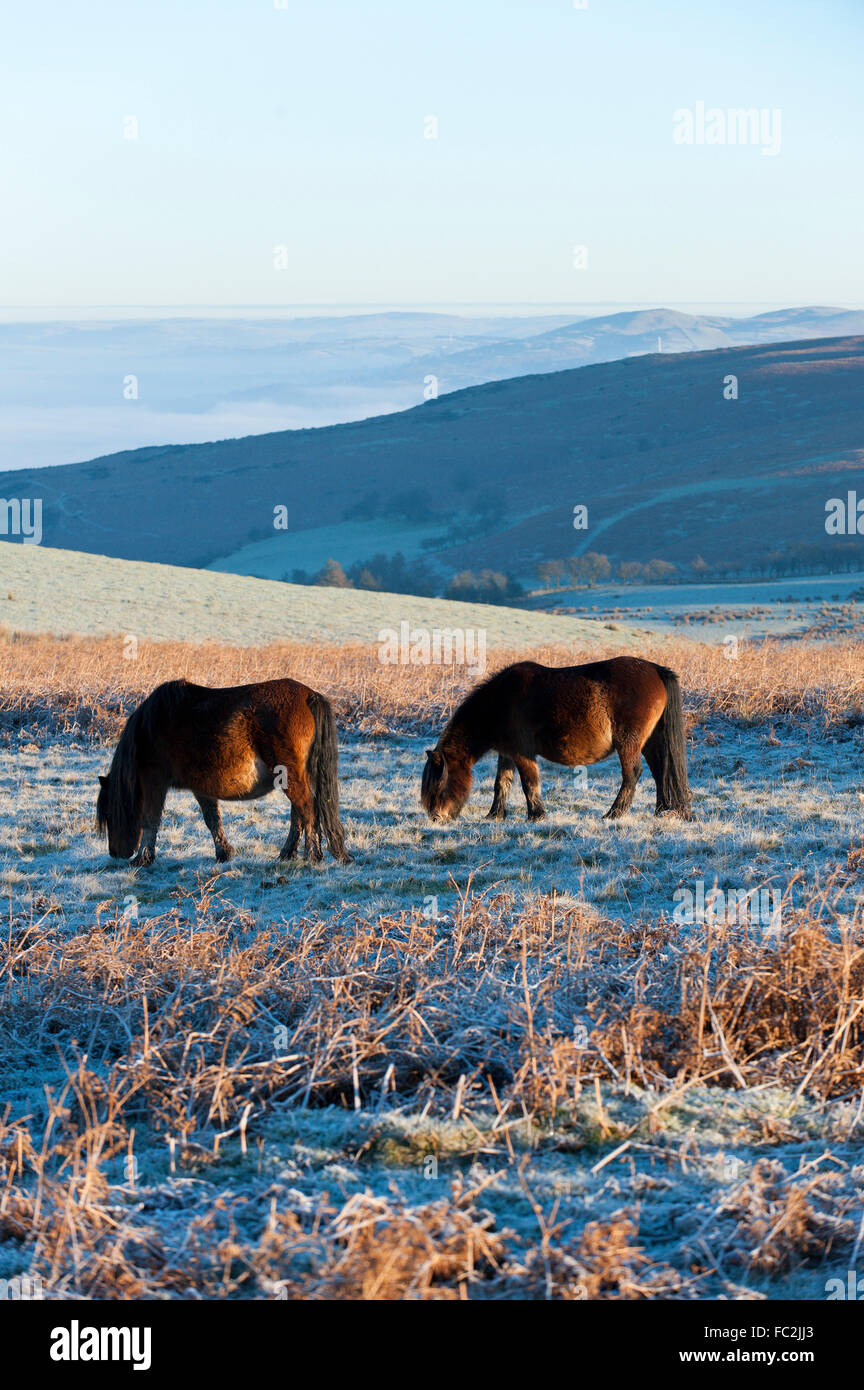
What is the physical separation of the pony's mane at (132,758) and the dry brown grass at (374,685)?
A: 19.2ft

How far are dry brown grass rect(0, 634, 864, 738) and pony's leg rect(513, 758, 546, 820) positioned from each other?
472 cm

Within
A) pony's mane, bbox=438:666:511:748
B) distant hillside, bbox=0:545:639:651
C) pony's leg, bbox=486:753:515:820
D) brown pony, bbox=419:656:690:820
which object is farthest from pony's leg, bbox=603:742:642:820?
distant hillside, bbox=0:545:639:651

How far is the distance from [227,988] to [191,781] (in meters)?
3.46

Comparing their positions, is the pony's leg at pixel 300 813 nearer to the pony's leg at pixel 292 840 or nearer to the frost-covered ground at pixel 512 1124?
the pony's leg at pixel 292 840

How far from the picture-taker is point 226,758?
807cm

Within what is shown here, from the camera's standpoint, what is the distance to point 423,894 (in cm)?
775

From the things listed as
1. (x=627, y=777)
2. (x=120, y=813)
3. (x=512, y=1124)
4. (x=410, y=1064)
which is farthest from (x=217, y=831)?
(x=512, y=1124)

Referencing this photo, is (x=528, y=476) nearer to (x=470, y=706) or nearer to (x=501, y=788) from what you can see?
(x=501, y=788)

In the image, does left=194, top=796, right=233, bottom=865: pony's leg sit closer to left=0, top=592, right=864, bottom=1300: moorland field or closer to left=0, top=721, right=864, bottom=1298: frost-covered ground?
left=0, top=721, right=864, bottom=1298: frost-covered ground

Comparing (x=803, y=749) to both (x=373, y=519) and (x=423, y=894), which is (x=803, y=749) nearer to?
(x=423, y=894)

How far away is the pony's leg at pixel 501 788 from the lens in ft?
32.2

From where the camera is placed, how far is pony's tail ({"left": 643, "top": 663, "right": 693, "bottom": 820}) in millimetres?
9609

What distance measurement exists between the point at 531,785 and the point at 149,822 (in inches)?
128

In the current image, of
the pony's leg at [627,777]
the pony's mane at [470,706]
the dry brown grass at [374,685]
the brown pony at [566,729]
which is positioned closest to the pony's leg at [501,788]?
the brown pony at [566,729]
